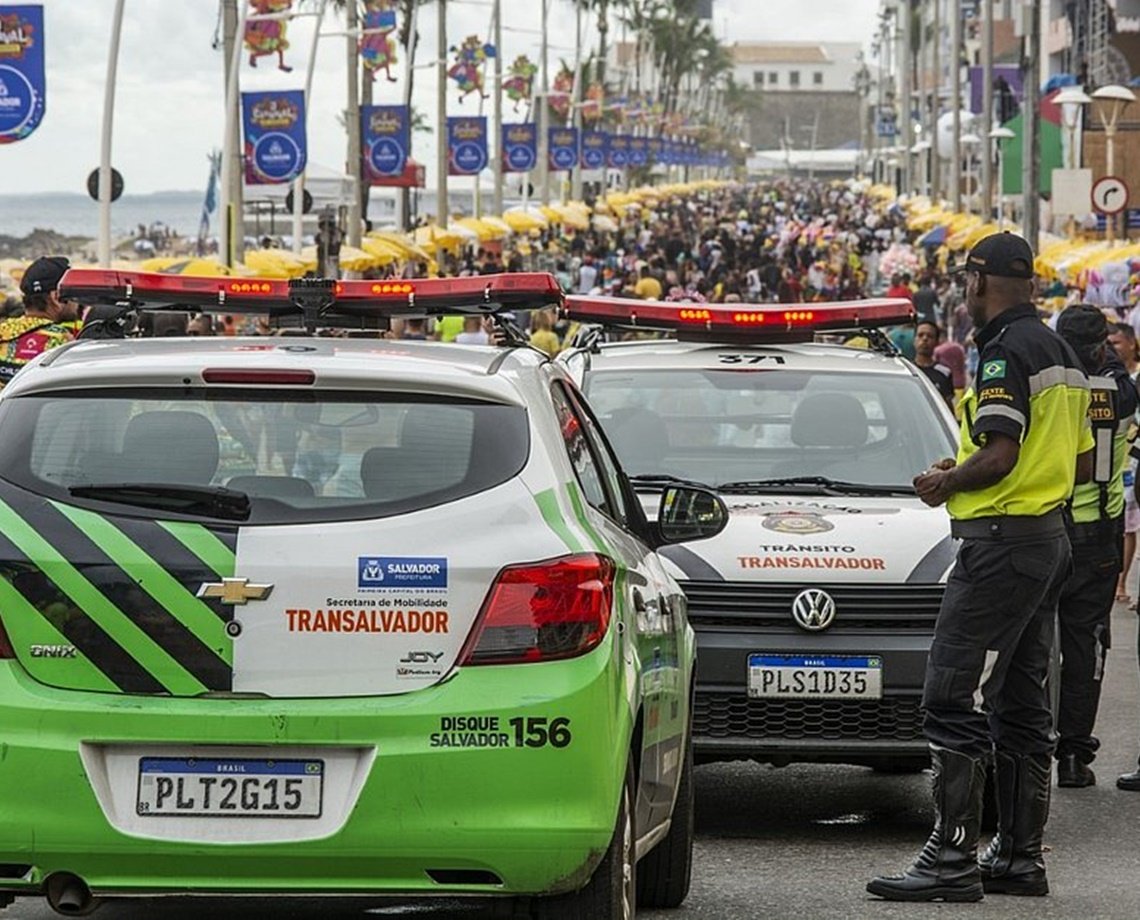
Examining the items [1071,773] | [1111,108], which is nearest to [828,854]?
[1071,773]

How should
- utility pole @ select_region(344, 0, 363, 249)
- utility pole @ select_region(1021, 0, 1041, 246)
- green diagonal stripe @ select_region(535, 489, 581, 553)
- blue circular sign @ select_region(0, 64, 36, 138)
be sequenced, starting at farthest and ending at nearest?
utility pole @ select_region(344, 0, 363, 249) < utility pole @ select_region(1021, 0, 1041, 246) < blue circular sign @ select_region(0, 64, 36, 138) < green diagonal stripe @ select_region(535, 489, 581, 553)

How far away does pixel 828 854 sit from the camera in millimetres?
8469

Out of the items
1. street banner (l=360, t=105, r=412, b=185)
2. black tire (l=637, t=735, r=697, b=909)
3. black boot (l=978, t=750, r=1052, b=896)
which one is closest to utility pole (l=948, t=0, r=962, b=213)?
street banner (l=360, t=105, r=412, b=185)

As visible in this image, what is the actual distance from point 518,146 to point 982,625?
218 feet

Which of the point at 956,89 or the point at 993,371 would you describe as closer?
the point at 993,371

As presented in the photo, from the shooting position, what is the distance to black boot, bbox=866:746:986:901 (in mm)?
7574

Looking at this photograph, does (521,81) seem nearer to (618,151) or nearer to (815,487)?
(618,151)

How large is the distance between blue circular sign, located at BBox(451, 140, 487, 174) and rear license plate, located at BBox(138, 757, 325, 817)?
5604 cm

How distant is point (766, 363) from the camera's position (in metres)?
10.5

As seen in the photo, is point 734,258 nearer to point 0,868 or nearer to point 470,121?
point 470,121

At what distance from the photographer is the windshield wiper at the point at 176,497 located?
560 cm

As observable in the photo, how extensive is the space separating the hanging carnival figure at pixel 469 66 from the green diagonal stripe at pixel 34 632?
62352 millimetres

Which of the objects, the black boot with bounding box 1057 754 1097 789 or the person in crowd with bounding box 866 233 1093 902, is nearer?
the person in crowd with bounding box 866 233 1093 902

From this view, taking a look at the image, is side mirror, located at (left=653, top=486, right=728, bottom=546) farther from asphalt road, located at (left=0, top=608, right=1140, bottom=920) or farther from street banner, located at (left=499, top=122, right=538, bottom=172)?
street banner, located at (left=499, top=122, right=538, bottom=172)
